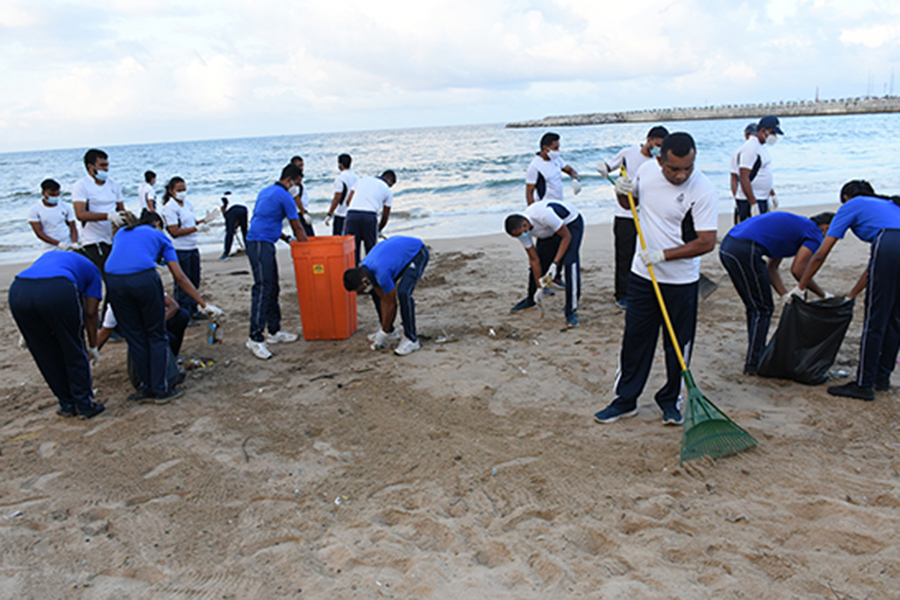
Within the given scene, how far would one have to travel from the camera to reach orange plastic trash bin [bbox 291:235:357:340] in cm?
548

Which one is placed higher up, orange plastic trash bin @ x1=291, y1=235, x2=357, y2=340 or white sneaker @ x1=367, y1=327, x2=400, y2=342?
orange plastic trash bin @ x1=291, y1=235, x2=357, y2=340

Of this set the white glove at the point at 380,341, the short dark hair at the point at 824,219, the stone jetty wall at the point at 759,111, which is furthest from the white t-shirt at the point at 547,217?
the stone jetty wall at the point at 759,111

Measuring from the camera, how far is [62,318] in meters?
3.83

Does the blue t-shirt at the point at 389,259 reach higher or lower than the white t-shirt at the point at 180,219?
lower

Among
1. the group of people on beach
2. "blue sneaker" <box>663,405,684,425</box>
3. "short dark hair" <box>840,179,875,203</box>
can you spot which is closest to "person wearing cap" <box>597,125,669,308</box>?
the group of people on beach

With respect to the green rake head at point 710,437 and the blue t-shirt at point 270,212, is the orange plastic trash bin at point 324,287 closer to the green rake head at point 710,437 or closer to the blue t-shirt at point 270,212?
the blue t-shirt at point 270,212

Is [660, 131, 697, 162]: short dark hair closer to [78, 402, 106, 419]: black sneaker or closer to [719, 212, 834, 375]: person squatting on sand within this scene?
[719, 212, 834, 375]: person squatting on sand

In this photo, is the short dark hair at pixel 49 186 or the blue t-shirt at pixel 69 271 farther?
the short dark hair at pixel 49 186

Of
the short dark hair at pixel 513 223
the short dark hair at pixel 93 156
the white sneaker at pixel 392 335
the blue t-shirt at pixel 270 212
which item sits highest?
the short dark hair at pixel 93 156

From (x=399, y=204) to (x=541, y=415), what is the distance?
15208 millimetres

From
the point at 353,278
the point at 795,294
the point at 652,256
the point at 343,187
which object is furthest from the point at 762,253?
the point at 343,187

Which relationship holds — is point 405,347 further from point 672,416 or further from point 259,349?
point 672,416

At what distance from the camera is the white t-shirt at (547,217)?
559 cm

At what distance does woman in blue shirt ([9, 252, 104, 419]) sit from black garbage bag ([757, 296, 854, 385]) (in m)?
4.82
